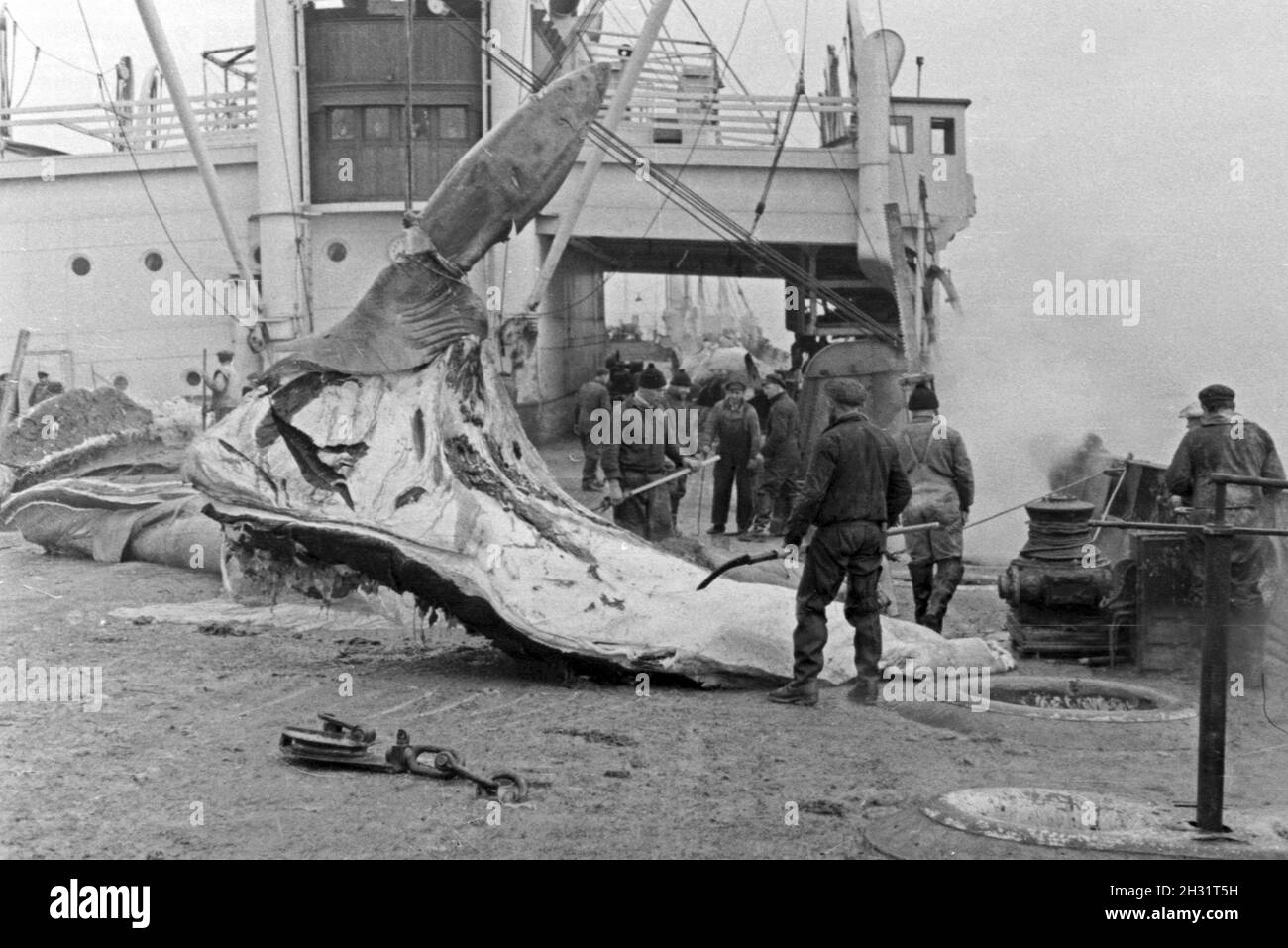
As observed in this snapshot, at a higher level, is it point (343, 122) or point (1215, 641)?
point (343, 122)

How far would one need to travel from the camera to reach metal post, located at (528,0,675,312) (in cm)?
2177

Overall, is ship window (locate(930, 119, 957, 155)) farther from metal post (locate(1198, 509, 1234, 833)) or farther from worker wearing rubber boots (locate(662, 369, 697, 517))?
metal post (locate(1198, 509, 1234, 833))

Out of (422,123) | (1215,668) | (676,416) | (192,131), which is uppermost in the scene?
(422,123)

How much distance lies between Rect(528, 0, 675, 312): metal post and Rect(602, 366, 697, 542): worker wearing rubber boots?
26.9 feet

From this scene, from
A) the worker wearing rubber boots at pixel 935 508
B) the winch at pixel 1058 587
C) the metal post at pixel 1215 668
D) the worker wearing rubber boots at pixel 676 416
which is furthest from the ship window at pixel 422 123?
the metal post at pixel 1215 668

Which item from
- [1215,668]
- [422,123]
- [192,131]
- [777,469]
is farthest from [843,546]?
[422,123]

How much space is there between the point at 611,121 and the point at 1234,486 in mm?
14709

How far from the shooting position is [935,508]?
11219 millimetres

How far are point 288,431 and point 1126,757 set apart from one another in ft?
16.8

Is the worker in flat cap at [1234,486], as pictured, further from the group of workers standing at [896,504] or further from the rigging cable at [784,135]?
the rigging cable at [784,135]

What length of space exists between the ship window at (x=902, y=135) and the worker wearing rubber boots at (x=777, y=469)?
30.6ft

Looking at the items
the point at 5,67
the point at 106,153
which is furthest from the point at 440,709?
the point at 5,67

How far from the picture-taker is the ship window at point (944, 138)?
25.9 m

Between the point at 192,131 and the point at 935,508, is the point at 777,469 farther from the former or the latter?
the point at 192,131
